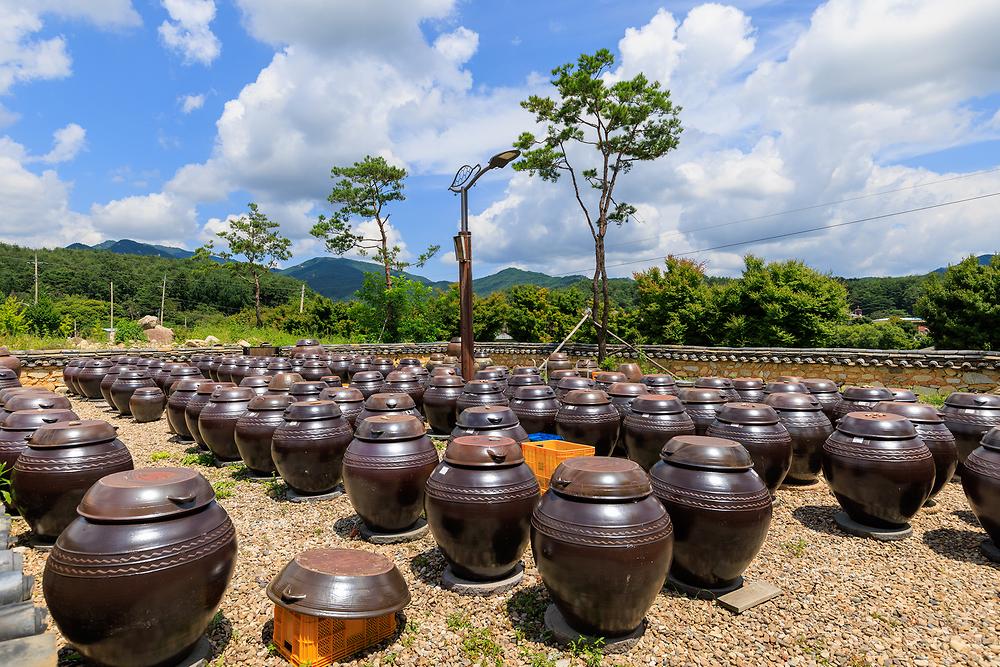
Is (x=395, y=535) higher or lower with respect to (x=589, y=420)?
lower

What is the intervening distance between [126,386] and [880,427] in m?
13.9

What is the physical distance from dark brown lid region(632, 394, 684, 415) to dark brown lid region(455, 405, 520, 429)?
74.6 inches

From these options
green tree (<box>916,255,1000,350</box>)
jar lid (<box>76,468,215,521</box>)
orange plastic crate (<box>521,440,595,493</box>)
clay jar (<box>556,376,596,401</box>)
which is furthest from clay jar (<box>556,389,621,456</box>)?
green tree (<box>916,255,1000,350</box>)

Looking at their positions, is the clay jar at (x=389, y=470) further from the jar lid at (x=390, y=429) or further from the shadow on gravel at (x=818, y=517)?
the shadow on gravel at (x=818, y=517)

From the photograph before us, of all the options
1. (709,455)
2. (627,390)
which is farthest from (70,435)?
(627,390)

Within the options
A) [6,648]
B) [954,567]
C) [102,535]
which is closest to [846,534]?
[954,567]

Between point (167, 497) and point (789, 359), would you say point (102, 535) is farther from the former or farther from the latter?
point (789, 359)

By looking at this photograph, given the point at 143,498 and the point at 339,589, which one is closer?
the point at 143,498

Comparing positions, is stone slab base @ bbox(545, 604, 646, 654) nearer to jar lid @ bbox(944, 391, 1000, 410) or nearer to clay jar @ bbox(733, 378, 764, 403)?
jar lid @ bbox(944, 391, 1000, 410)

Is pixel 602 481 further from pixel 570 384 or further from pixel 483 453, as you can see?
pixel 570 384

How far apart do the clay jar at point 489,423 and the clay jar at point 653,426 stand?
5.65 ft

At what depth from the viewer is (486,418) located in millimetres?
6070

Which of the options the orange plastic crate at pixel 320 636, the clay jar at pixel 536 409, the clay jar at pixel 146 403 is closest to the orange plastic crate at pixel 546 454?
the clay jar at pixel 536 409

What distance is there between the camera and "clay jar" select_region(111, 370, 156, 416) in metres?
12.3
